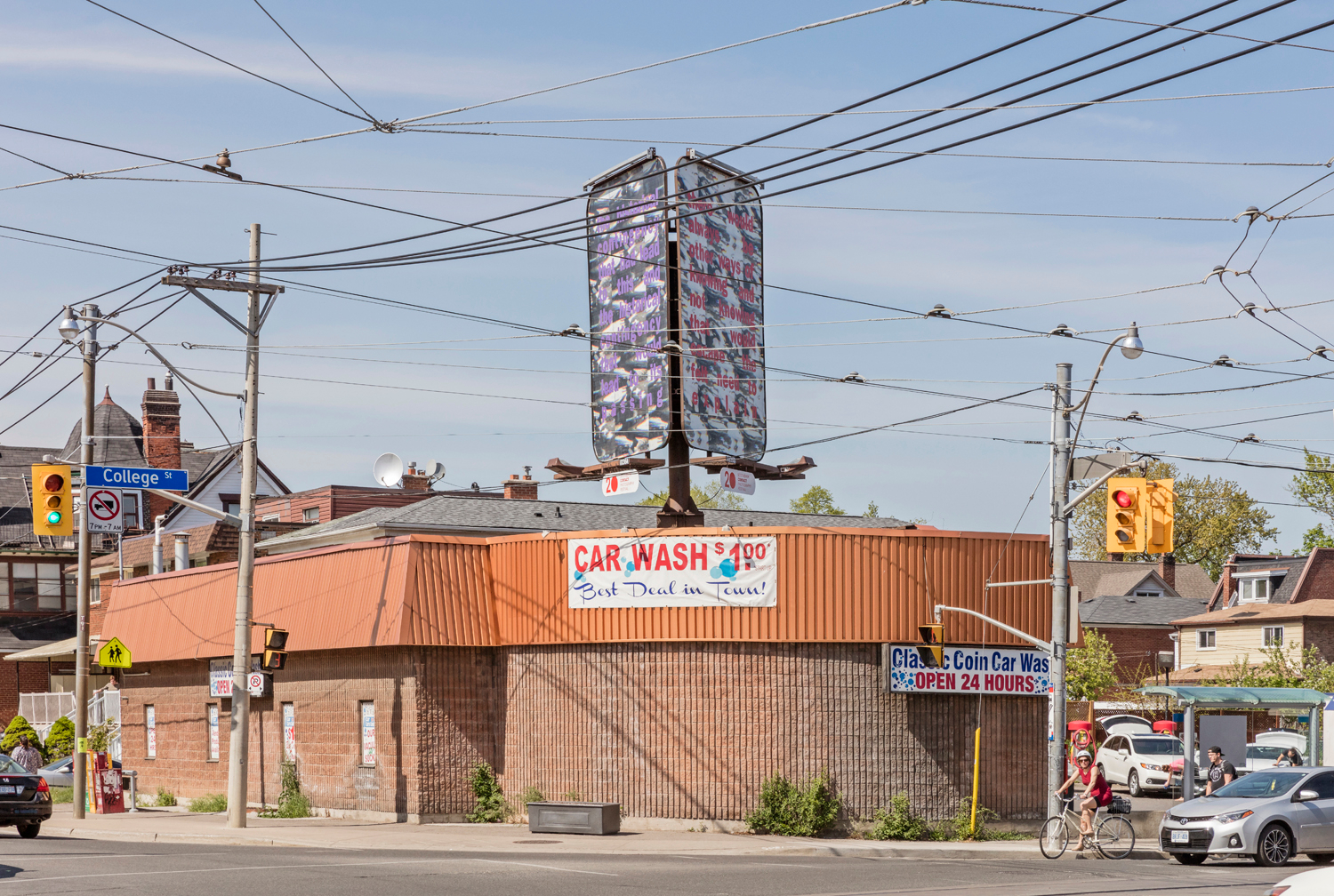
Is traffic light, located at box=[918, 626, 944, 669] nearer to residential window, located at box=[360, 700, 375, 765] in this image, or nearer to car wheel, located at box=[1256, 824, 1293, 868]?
car wheel, located at box=[1256, 824, 1293, 868]

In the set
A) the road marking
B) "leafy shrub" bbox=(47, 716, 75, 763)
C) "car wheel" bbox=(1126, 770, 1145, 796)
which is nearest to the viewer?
the road marking

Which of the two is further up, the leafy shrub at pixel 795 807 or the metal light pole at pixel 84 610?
the metal light pole at pixel 84 610

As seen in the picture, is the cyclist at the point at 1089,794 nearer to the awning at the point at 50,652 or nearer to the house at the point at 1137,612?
the awning at the point at 50,652

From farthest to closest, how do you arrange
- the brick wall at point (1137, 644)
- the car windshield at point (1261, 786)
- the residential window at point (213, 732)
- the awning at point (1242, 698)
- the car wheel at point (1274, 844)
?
the brick wall at point (1137, 644) < the residential window at point (213, 732) < the awning at point (1242, 698) < the car windshield at point (1261, 786) < the car wheel at point (1274, 844)

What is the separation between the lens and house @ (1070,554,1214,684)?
67938 mm

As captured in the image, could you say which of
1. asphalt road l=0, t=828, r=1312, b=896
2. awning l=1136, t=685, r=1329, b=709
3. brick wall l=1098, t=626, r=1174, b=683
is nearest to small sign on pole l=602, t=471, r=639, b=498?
asphalt road l=0, t=828, r=1312, b=896

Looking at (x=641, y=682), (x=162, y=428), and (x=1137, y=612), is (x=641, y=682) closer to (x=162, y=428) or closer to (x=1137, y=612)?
(x=162, y=428)

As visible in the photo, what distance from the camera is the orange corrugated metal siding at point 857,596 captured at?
25.9 m

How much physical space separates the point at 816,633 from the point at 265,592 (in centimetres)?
1253

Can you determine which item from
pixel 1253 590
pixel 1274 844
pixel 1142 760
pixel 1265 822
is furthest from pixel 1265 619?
pixel 1265 822

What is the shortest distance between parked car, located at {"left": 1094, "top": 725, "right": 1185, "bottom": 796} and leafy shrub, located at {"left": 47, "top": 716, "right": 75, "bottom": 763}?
31.9m

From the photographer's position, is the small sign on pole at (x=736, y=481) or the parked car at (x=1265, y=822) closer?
the parked car at (x=1265, y=822)

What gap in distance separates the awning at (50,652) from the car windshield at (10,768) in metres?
A: 27.1

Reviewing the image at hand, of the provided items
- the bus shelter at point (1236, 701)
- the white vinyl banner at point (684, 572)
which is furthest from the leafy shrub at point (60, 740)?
the bus shelter at point (1236, 701)
